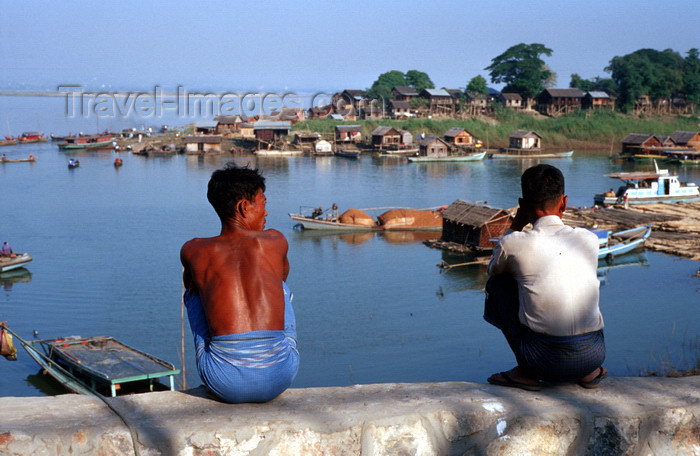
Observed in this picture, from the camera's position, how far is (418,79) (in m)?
86.2

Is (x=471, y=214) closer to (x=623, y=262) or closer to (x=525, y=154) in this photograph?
(x=623, y=262)

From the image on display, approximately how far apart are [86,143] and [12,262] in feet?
142

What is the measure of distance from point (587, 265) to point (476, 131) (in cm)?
6091

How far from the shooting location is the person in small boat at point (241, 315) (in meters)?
2.49

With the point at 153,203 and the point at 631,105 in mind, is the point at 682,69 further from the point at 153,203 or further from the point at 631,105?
the point at 153,203

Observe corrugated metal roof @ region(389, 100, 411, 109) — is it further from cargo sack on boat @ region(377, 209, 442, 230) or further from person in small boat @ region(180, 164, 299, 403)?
person in small boat @ region(180, 164, 299, 403)

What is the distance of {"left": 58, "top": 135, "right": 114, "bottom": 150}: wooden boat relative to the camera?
58.3 m

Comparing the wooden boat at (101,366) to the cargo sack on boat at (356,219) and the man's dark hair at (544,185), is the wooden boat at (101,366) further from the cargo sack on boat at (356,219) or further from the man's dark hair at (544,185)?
the cargo sack on boat at (356,219)

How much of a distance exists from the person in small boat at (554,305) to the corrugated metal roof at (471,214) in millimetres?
17955

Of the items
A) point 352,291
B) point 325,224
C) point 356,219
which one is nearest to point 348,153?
point 356,219

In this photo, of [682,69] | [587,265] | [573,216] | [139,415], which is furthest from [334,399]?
[682,69]

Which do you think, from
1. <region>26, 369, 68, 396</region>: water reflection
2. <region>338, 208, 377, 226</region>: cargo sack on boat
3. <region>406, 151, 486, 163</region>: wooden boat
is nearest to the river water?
<region>26, 369, 68, 396</region>: water reflection

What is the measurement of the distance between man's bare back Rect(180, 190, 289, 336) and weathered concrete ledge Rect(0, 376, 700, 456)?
0.30 meters

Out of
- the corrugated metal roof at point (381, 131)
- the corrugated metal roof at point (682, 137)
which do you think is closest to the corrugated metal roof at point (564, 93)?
the corrugated metal roof at point (682, 137)
